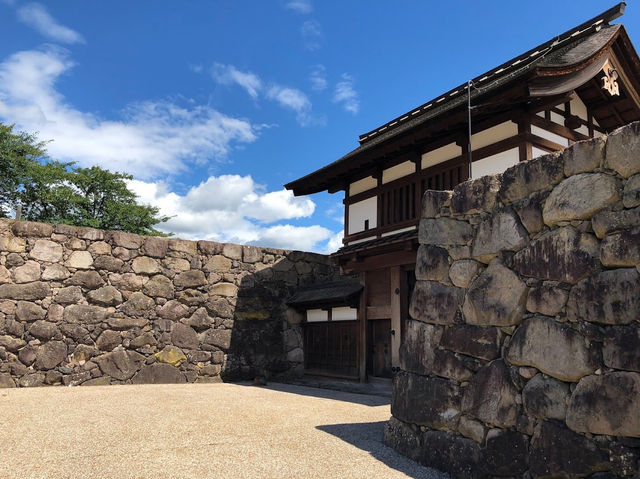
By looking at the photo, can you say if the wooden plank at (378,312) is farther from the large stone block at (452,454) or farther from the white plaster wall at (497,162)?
the large stone block at (452,454)

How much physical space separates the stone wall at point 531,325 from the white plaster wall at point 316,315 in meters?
7.22

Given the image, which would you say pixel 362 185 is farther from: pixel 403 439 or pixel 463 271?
pixel 403 439

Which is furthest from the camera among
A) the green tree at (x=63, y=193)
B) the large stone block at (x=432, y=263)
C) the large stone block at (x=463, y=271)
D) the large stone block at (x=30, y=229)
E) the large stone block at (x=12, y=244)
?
the green tree at (x=63, y=193)

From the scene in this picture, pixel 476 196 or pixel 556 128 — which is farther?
pixel 556 128

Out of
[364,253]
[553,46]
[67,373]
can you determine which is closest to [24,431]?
[67,373]

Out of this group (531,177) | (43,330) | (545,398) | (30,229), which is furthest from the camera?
(30,229)

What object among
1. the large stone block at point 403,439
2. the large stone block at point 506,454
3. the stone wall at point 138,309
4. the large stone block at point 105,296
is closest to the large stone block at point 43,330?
the stone wall at point 138,309

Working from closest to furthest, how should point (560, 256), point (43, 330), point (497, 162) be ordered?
point (560, 256)
point (497, 162)
point (43, 330)

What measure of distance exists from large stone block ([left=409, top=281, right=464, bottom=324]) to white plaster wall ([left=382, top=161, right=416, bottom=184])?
5742 millimetres

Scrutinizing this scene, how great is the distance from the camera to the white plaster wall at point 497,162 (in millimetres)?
8172

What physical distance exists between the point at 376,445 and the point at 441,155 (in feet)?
20.8

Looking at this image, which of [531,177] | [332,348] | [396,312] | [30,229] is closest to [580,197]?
[531,177]

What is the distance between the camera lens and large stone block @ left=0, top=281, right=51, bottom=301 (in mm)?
9391

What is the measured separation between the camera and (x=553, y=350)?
350cm
